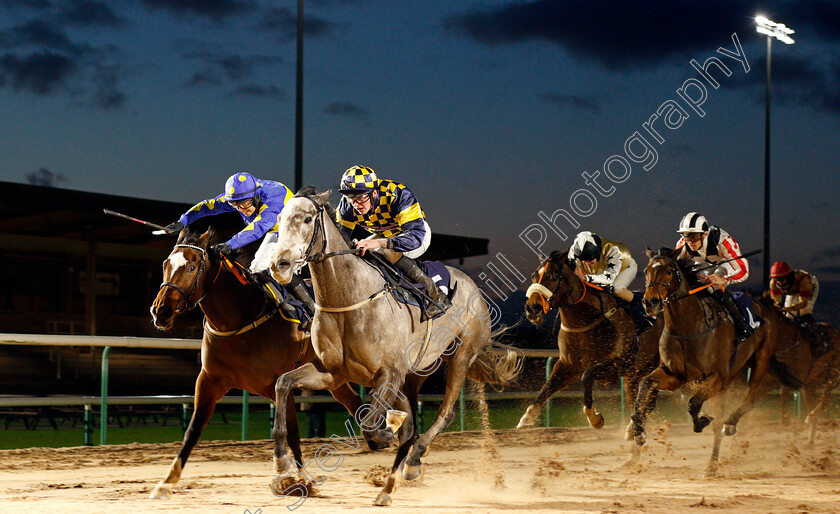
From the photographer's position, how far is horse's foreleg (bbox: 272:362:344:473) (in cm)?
491

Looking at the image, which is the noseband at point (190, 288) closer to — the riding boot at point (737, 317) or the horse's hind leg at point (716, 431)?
the horse's hind leg at point (716, 431)

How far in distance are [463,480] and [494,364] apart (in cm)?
85

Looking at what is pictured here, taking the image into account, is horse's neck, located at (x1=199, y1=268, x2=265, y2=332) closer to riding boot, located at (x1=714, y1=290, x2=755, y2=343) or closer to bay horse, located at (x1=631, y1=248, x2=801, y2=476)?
bay horse, located at (x1=631, y1=248, x2=801, y2=476)

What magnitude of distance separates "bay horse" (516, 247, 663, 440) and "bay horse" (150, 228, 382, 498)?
232 cm

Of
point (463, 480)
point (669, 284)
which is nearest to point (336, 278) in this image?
point (463, 480)

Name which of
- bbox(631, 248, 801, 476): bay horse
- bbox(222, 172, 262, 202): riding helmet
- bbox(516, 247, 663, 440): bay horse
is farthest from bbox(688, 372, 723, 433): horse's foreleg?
bbox(222, 172, 262, 202): riding helmet

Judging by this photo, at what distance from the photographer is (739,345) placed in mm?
8047

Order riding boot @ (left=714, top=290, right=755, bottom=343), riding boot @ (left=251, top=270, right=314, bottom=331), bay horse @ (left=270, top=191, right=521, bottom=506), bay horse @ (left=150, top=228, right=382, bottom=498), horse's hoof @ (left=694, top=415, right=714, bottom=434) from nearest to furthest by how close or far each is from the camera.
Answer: bay horse @ (left=270, top=191, right=521, bottom=506)
bay horse @ (left=150, top=228, right=382, bottom=498)
riding boot @ (left=251, top=270, right=314, bottom=331)
horse's hoof @ (left=694, top=415, right=714, bottom=434)
riding boot @ (left=714, top=290, right=755, bottom=343)

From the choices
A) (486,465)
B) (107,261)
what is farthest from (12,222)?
(486,465)

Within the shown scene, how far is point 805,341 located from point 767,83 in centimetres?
887

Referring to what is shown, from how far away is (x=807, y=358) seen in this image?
9.83 m

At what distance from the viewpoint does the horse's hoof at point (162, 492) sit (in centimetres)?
530

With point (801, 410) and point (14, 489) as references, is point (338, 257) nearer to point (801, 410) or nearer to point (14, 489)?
point (14, 489)

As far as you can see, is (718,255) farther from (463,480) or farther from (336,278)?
(336,278)
